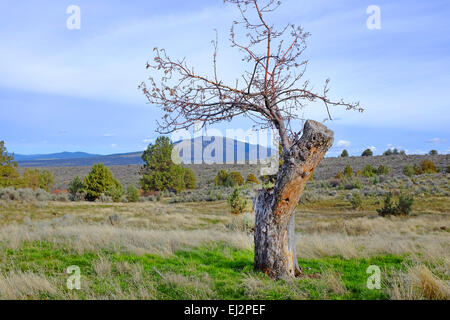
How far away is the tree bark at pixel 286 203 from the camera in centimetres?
609

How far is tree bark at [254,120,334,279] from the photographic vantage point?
6094 mm

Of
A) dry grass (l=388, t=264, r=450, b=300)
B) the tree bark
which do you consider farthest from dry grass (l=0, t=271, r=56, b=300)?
dry grass (l=388, t=264, r=450, b=300)

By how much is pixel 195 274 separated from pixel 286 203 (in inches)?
82.0

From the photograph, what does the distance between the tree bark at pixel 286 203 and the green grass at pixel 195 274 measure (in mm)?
359

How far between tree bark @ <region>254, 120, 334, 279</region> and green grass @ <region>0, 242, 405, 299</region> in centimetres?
36

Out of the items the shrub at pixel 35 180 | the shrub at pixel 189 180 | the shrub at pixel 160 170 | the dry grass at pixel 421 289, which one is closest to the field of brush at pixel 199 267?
the dry grass at pixel 421 289

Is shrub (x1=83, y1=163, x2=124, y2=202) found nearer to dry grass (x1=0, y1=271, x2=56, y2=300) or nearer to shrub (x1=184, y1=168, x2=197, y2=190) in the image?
shrub (x1=184, y1=168, x2=197, y2=190)

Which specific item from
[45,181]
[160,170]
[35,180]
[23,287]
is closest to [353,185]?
[160,170]

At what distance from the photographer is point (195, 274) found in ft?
21.0

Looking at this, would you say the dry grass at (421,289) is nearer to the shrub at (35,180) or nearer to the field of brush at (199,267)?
the field of brush at (199,267)

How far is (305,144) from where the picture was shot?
6.10 metres

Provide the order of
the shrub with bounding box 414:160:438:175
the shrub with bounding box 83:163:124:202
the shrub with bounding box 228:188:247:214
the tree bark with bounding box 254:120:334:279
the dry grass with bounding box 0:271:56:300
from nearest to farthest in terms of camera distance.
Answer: the dry grass with bounding box 0:271:56:300 < the tree bark with bounding box 254:120:334:279 < the shrub with bounding box 228:188:247:214 < the shrub with bounding box 83:163:124:202 < the shrub with bounding box 414:160:438:175

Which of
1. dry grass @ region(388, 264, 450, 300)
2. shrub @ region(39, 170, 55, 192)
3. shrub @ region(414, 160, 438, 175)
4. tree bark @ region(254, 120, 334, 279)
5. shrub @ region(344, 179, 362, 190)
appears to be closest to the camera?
dry grass @ region(388, 264, 450, 300)

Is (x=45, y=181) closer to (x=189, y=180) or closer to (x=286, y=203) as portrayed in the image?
(x=189, y=180)
